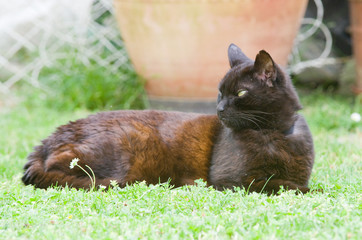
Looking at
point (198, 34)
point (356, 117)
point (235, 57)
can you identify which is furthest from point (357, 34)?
point (235, 57)

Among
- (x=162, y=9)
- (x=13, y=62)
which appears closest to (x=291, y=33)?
(x=162, y=9)

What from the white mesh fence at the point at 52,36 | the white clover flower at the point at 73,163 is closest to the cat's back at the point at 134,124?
the white clover flower at the point at 73,163

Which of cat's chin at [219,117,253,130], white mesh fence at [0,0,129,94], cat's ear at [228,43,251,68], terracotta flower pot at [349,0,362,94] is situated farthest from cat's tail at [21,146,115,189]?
terracotta flower pot at [349,0,362,94]

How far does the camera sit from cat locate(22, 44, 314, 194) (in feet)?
8.58

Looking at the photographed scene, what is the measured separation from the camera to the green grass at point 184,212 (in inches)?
76.1

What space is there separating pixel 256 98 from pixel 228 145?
335mm

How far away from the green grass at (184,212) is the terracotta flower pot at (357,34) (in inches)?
82.8

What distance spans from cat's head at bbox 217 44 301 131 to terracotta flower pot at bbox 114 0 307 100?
1618mm

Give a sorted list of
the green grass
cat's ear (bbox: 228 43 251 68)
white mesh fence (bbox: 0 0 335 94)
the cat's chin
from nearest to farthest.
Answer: the green grass → the cat's chin → cat's ear (bbox: 228 43 251 68) → white mesh fence (bbox: 0 0 335 94)

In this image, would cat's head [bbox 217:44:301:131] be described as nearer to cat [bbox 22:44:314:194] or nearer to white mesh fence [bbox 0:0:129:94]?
cat [bbox 22:44:314:194]

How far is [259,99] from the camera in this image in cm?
261

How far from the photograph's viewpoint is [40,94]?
558cm

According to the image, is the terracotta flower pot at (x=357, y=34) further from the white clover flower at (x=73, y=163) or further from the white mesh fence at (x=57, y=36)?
the white clover flower at (x=73, y=163)

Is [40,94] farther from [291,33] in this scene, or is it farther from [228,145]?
[228,145]
